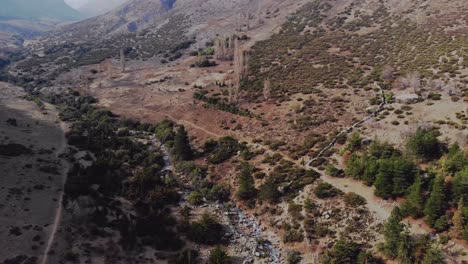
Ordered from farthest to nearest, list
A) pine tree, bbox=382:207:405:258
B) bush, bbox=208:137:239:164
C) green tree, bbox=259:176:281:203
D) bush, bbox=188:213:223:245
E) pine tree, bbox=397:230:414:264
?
bush, bbox=208:137:239:164, green tree, bbox=259:176:281:203, bush, bbox=188:213:223:245, pine tree, bbox=382:207:405:258, pine tree, bbox=397:230:414:264

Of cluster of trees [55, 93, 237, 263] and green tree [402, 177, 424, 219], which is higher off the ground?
green tree [402, 177, 424, 219]

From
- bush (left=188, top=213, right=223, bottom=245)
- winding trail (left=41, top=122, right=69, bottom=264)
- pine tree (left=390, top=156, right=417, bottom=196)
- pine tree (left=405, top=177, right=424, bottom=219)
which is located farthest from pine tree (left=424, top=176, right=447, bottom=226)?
winding trail (left=41, top=122, right=69, bottom=264)

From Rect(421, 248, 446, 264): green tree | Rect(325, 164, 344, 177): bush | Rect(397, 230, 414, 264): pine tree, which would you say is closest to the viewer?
Rect(421, 248, 446, 264): green tree

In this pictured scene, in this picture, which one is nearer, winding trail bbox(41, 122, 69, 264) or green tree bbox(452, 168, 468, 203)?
green tree bbox(452, 168, 468, 203)

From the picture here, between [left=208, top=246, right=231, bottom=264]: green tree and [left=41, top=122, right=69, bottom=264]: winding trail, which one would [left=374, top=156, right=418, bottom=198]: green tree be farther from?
[left=41, top=122, right=69, bottom=264]: winding trail

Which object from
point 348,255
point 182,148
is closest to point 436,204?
point 348,255

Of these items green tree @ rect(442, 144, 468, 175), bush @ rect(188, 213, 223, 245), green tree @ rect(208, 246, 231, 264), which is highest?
green tree @ rect(442, 144, 468, 175)

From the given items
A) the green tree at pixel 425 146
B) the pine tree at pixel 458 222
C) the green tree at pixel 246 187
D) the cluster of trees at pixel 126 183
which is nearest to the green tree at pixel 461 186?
the pine tree at pixel 458 222

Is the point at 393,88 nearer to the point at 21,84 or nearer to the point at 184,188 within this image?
the point at 184,188

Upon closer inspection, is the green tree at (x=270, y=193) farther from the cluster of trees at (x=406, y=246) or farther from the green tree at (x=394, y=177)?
the cluster of trees at (x=406, y=246)
